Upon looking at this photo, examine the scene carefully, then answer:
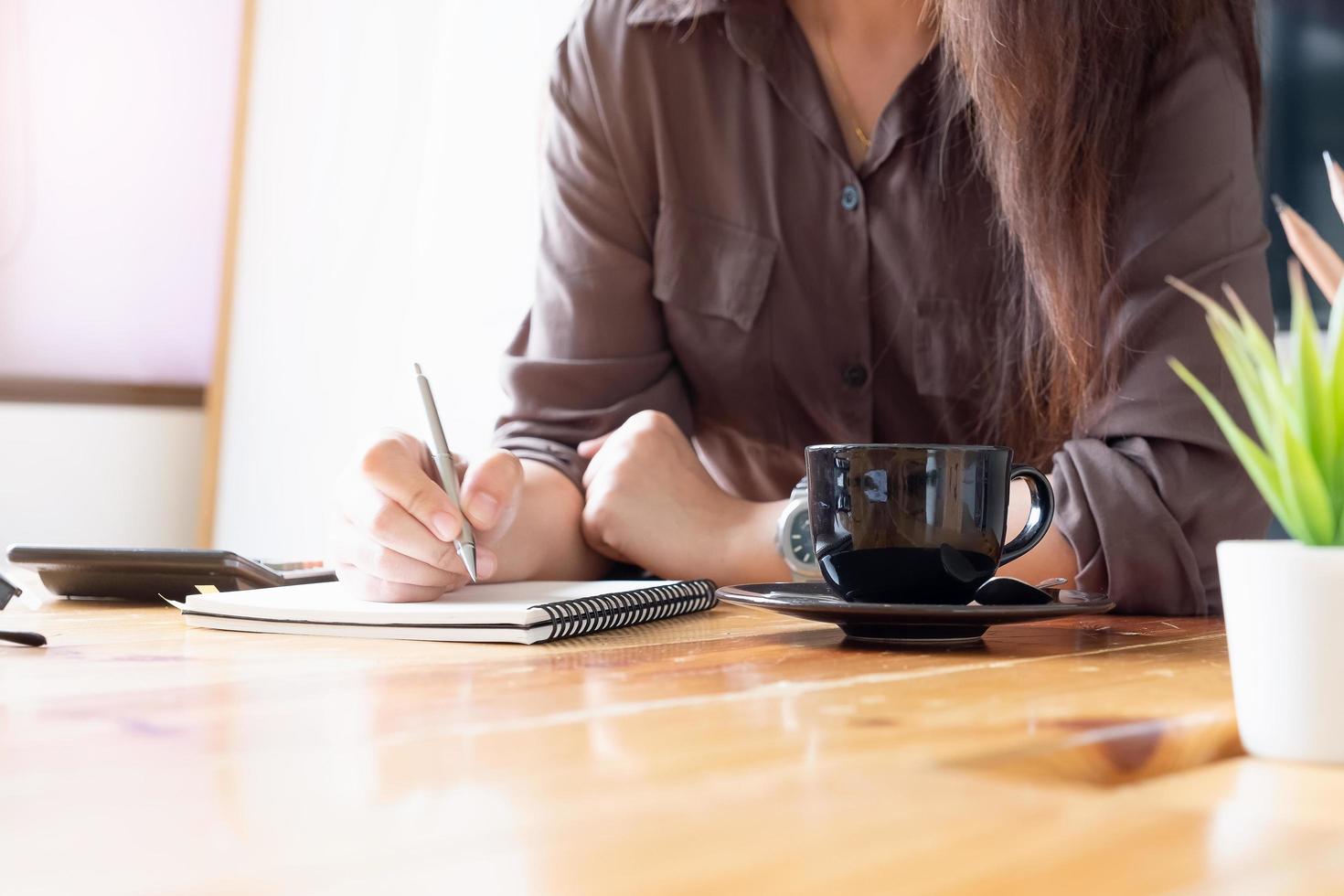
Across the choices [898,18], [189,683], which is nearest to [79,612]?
[189,683]

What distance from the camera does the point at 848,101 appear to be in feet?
4.53

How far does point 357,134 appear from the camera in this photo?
3033 millimetres

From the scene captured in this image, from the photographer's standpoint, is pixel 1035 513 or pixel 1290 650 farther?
pixel 1035 513

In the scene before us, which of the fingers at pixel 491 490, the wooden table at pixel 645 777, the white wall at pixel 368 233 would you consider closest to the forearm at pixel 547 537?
the fingers at pixel 491 490

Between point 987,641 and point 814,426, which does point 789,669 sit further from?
point 814,426

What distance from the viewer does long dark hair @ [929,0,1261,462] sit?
3.51ft

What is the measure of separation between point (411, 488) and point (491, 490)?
0.26 ft

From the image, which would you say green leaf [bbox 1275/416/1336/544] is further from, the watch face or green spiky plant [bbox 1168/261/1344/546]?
the watch face

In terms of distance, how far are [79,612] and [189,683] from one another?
0.40m

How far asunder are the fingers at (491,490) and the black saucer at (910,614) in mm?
190

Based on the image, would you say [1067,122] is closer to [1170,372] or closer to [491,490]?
[1170,372]

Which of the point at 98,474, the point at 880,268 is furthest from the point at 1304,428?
the point at 98,474

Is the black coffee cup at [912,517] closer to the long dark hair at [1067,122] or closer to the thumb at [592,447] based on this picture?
the long dark hair at [1067,122]

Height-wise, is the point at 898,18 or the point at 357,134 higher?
the point at 357,134
